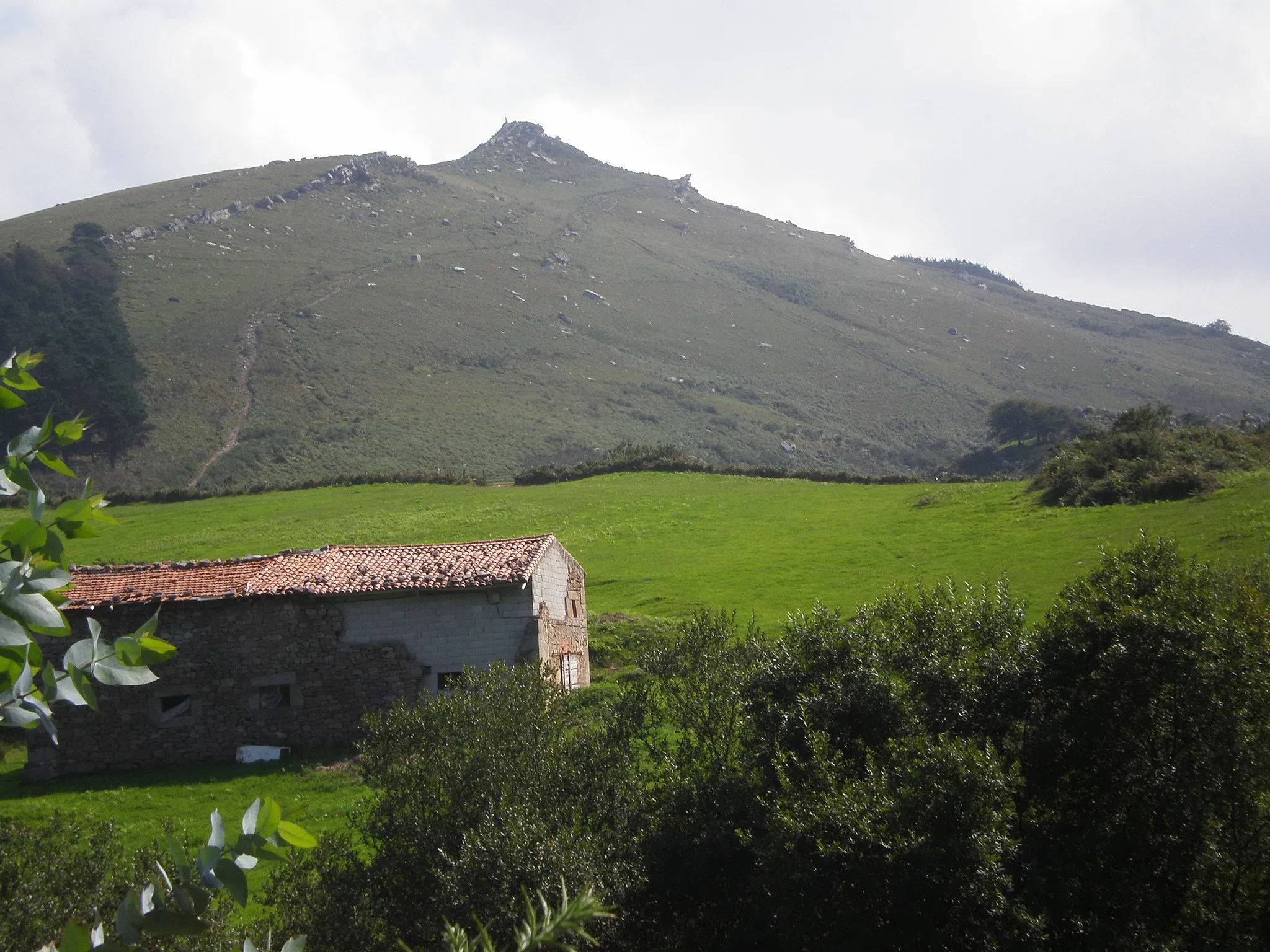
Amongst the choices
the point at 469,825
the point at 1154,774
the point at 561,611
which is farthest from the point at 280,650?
the point at 1154,774

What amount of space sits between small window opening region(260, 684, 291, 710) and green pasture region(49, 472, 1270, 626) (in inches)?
535

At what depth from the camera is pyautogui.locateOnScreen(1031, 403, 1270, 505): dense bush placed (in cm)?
4094

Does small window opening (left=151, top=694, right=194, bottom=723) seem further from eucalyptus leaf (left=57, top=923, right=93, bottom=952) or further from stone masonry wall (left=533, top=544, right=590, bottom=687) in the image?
eucalyptus leaf (left=57, top=923, right=93, bottom=952)

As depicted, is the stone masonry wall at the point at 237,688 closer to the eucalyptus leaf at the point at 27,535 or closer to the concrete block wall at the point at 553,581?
the concrete block wall at the point at 553,581

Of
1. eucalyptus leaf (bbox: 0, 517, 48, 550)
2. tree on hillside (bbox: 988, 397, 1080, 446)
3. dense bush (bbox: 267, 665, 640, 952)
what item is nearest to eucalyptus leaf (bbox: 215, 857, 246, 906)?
eucalyptus leaf (bbox: 0, 517, 48, 550)

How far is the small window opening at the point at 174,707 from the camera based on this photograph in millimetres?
24844

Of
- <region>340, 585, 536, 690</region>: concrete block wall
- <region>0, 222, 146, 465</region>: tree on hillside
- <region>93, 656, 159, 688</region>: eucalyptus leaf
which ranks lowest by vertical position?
<region>340, 585, 536, 690</region>: concrete block wall

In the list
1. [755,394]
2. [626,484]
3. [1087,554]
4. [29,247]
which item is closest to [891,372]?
[755,394]

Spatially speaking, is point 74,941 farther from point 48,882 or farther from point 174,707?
point 174,707

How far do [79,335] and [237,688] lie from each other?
81.9 metres

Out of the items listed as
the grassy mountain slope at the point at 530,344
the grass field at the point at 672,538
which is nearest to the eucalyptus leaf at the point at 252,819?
the grass field at the point at 672,538

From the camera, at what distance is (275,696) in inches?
989

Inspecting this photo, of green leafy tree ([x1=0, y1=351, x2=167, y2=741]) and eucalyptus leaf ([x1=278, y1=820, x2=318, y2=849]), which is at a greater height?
green leafy tree ([x1=0, y1=351, x2=167, y2=741])

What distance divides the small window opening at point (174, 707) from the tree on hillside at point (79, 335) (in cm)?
4754
